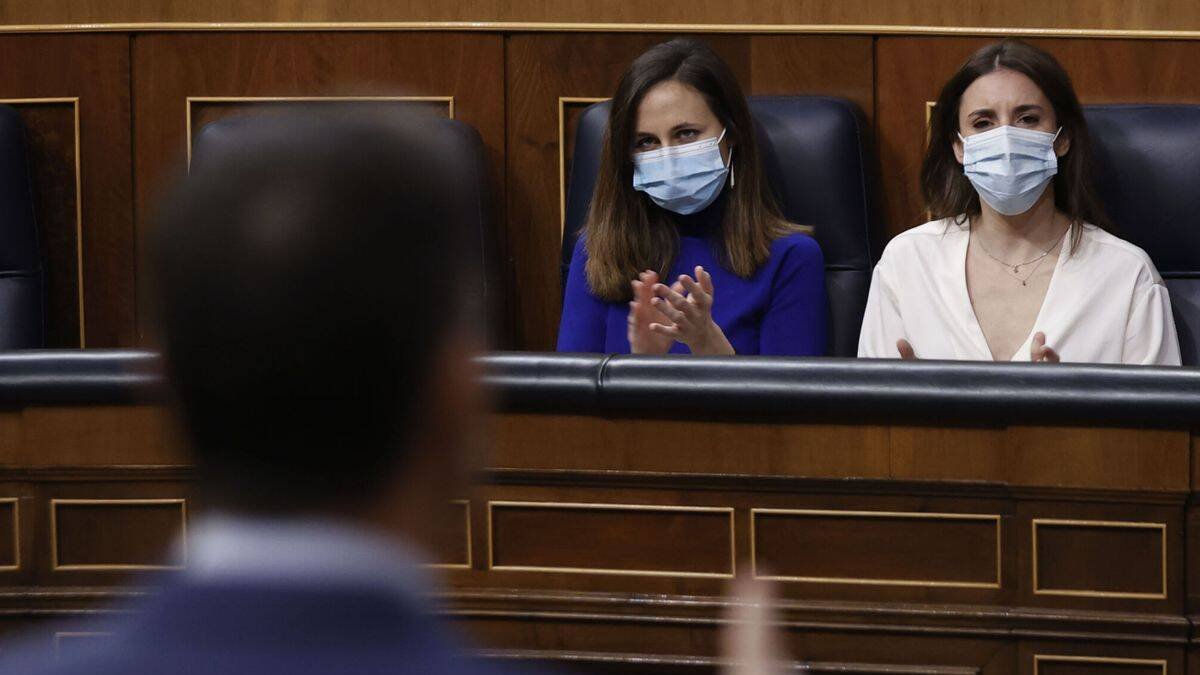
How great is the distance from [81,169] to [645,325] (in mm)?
854

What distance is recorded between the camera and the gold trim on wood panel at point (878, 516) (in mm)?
1027

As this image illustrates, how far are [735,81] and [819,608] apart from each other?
806 millimetres

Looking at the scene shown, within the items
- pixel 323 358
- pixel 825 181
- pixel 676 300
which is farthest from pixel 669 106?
pixel 323 358

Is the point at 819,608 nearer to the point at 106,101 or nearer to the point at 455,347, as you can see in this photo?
the point at 455,347

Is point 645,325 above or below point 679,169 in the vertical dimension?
below

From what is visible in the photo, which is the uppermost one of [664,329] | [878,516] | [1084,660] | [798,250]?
[798,250]

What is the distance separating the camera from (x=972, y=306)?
1602 mm

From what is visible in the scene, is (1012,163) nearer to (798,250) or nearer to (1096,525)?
(798,250)

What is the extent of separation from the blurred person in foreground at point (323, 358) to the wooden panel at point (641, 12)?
1.58 meters

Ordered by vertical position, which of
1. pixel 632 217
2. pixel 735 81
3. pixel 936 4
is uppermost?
pixel 936 4

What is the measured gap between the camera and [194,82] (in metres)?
1.88

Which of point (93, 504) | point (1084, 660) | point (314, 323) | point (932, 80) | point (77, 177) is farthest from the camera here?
point (77, 177)

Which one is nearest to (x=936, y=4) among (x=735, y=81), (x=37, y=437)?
(x=735, y=81)

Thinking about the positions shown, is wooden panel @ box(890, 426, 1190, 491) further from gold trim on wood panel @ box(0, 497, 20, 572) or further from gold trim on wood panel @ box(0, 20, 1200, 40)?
gold trim on wood panel @ box(0, 20, 1200, 40)
